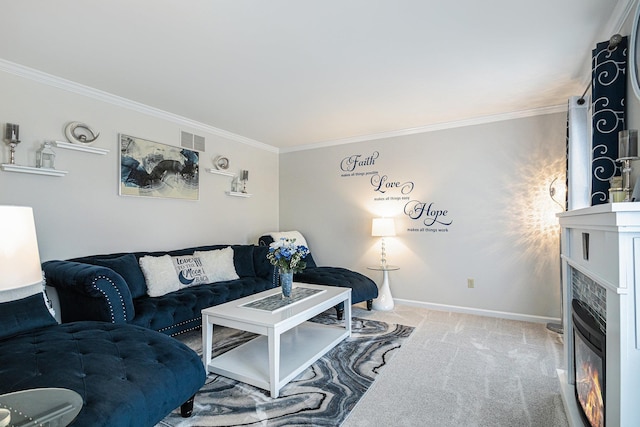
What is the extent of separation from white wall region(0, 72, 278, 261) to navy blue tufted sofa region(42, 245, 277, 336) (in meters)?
0.24

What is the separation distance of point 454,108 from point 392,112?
25.6 inches

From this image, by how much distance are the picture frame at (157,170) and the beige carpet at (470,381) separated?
2885 millimetres

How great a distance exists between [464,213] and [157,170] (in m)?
3.55

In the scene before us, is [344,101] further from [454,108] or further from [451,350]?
[451,350]

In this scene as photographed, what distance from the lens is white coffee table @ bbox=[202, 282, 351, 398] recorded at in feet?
6.86

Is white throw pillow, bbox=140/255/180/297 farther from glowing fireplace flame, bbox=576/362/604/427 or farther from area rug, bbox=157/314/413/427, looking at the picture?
glowing fireplace flame, bbox=576/362/604/427

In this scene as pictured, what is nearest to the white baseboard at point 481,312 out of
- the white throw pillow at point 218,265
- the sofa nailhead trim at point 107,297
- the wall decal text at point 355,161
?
the wall decal text at point 355,161

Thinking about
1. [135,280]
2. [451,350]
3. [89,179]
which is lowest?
[451,350]

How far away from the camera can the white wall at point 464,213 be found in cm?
354

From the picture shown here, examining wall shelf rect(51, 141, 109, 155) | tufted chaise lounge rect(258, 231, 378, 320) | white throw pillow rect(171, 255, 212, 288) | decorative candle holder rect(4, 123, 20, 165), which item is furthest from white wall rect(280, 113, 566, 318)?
decorative candle holder rect(4, 123, 20, 165)

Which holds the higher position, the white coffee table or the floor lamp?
the floor lamp

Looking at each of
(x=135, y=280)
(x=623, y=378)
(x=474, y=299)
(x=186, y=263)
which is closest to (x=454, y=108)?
(x=474, y=299)

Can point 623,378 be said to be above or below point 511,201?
below

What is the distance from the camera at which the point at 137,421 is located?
132 centimetres
